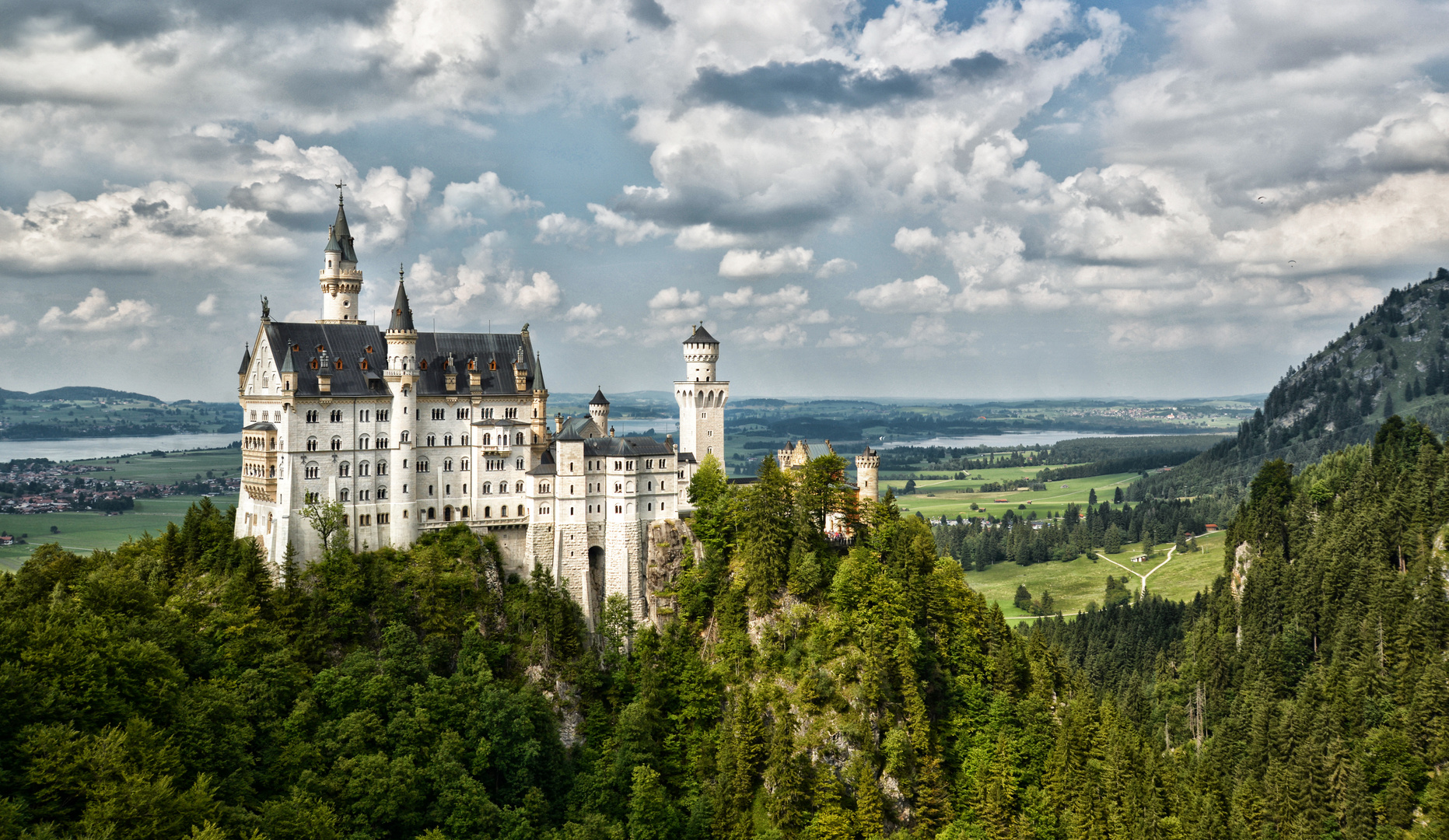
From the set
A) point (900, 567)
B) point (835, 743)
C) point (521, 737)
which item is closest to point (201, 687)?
A: point (521, 737)

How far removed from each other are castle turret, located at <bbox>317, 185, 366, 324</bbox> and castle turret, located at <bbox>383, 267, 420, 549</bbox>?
24.1 ft

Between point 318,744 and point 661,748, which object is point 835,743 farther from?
point 318,744

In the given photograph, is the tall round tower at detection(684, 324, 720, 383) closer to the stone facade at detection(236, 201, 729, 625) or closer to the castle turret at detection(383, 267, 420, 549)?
the stone facade at detection(236, 201, 729, 625)

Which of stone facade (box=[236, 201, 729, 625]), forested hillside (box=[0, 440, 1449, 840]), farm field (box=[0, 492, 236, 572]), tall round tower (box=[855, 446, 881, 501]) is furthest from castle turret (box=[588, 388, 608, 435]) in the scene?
farm field (box=[0, 492, 236, 572])

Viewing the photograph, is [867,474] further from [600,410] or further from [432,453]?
[432,453]

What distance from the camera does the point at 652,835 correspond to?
7694cm

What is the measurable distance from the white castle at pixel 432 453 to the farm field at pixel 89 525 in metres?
69.2

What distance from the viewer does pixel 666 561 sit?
91.7 metres

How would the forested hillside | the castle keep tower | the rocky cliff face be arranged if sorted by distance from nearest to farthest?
the forested hillside → the rocky cliff face → the castle keep tower

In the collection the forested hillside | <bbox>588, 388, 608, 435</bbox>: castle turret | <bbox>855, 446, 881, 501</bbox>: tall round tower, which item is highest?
<bbox>588, 388, 608, 435</bbox>: castle turret

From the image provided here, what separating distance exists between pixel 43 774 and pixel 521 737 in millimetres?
32085

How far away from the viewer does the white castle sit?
82312mm

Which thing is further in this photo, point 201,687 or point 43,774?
point 201,687

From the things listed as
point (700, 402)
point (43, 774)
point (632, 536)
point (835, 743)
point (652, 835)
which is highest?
point (700, 402)
